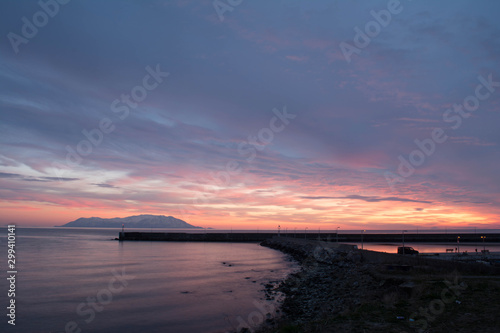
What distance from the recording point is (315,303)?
2056 centimetres

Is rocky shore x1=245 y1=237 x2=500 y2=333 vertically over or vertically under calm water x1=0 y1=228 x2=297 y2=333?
over

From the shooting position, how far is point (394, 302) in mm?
14727

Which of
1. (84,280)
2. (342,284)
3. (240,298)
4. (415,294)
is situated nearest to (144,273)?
(84,280)

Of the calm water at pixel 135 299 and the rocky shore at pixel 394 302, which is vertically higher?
the rocky shore at pixel 394 302

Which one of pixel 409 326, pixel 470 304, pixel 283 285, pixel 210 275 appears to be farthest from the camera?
pixel 210 275

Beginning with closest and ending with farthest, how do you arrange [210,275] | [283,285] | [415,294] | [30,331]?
[415,294]
[30,331]
[283,285]
[210,275]

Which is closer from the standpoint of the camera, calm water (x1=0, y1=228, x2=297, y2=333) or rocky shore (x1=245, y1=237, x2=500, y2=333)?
rocky shore (x1=245, y1=237, x2=500, y2=333)

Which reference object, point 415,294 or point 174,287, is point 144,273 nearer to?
point 174,287

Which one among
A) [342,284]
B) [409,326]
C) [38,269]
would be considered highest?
[409,326]

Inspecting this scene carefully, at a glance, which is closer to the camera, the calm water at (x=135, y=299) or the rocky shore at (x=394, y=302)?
the rocky shore at (x=394, y=302)

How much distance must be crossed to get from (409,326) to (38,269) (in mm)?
43855

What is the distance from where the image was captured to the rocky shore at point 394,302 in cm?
1173

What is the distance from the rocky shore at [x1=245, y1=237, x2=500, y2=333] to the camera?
1173cm

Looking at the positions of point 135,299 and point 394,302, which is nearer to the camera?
point 394,302
